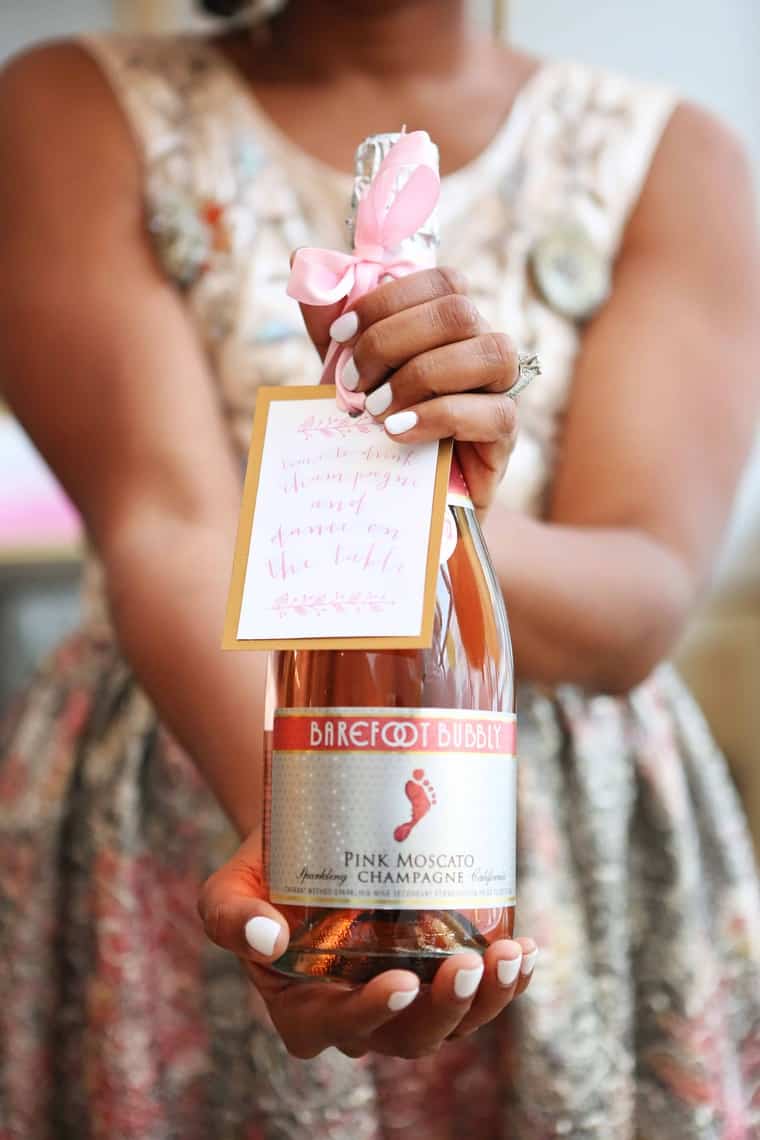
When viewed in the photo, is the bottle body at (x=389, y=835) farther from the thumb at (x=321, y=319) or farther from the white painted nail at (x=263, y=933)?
the thumb at (x=321, y=319)

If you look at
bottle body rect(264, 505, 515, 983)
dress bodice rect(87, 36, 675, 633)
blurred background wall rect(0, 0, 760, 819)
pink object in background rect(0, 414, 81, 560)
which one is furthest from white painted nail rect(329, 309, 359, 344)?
pink object in background rect(0, 414, 81, 560)

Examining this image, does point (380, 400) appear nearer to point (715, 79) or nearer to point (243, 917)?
point (243, 917)

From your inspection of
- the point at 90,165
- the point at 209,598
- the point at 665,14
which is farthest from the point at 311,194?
the point at 665,14

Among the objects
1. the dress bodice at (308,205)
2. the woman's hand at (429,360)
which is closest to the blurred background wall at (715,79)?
the dress bodice at (308,205)

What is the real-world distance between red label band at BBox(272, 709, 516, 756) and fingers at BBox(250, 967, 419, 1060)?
7 cm

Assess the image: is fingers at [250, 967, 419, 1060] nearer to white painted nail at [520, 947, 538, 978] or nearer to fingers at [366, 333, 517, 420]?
white painted nail at [520, 947, 538, 978]

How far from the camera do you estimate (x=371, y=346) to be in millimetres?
398

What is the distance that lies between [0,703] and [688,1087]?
125cm

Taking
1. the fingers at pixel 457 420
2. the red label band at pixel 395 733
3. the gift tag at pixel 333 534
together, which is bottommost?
the red label band at pixel 395 733

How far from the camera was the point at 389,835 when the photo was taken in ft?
1.25

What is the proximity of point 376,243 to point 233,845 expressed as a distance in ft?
1.13

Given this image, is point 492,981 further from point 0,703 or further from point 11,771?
point 0,703

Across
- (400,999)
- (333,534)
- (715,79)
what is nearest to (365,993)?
(400,999)

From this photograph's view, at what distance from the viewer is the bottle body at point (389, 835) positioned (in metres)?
0.38
